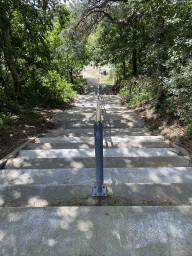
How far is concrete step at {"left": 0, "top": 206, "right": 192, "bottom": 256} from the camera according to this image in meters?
1.34

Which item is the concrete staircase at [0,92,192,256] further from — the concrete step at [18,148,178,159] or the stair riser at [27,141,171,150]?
the stair riser at [27,141,171,150]

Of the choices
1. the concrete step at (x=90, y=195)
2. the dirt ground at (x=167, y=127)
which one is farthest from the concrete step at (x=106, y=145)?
the concrete step at (x=90, y=195)

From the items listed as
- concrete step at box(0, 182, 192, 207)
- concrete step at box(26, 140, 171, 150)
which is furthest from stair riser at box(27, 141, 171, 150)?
concrete step at box(0, 182, 192, 207)

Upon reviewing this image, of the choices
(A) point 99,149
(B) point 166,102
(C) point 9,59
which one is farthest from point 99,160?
(C) point 9,59

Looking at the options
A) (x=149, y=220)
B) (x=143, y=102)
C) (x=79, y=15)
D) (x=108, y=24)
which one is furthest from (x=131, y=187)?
(x=108, y=24)

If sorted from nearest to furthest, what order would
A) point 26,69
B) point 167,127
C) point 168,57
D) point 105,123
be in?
point 167,127 < point 168,57 < point 105,123 < point 26,69

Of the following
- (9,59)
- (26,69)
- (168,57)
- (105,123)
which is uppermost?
(9,59)

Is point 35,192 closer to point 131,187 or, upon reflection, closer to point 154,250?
point 131,187

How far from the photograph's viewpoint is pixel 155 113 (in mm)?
6254

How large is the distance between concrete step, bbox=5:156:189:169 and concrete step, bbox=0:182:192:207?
0.72 meters

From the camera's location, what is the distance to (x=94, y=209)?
1.70 meters

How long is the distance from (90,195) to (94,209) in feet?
0.67

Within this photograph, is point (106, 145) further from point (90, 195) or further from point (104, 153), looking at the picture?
point (90, 195)

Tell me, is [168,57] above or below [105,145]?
above
